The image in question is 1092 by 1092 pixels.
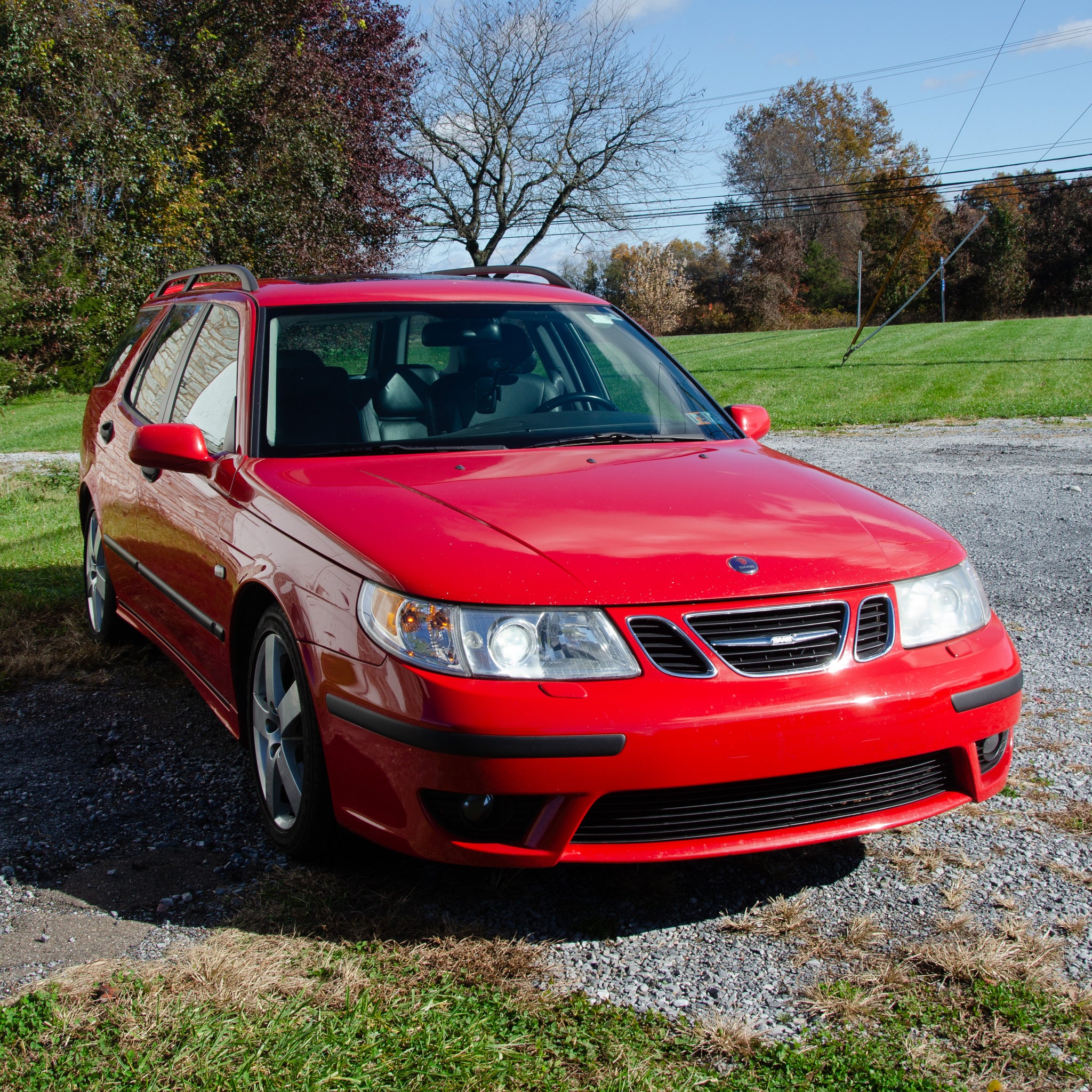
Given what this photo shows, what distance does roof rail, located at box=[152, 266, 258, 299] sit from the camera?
405 cm

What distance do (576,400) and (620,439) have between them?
365 millimetres

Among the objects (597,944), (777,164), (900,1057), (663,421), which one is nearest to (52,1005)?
(597,944)

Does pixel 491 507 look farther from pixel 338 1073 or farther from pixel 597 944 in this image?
pixel 338 1073

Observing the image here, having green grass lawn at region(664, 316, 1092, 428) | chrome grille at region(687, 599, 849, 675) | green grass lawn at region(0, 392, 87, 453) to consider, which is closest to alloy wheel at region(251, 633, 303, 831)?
chrome grille at region(687, 599, 849, 675)

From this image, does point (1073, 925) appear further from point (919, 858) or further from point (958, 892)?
point (919, 858)

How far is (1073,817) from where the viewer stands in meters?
3.19

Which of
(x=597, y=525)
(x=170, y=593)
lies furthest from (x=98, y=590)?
(x=597, y=525)

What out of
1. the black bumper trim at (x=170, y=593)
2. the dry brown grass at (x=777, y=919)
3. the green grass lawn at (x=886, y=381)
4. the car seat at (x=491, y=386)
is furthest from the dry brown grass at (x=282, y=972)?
the green grass lawn at (x=886, y=381)

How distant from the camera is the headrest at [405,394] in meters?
3.68

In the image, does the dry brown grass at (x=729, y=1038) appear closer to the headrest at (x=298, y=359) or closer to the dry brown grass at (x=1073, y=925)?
the dry brown grass at (x=1073, y=925)

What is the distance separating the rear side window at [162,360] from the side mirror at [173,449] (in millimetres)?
960

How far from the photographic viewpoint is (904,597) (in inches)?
107

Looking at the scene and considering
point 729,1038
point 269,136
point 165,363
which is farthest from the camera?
point 269,136

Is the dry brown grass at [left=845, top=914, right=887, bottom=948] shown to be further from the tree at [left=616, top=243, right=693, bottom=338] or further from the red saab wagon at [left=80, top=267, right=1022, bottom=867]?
the tree at [left=616, top=243, right=693, bottom=338]
